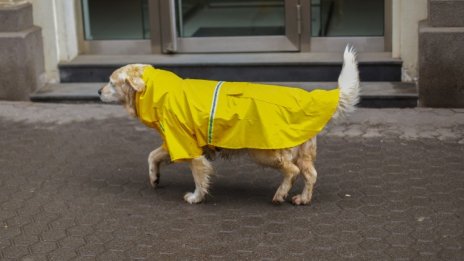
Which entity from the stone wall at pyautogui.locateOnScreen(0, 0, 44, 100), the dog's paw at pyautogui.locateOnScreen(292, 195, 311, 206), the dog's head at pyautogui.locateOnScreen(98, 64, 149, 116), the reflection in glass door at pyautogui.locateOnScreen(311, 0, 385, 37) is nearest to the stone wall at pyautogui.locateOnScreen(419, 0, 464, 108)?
the reflection in glass door at pyautogui.locateOnScreen(311, 0, 385, 37)

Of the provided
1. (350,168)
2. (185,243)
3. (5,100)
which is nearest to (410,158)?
(350,168)

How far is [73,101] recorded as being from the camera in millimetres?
9484

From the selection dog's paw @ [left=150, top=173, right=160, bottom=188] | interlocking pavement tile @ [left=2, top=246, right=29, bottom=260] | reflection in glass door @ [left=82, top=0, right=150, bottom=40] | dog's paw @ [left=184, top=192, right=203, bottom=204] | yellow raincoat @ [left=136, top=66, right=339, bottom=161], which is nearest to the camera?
interlocking pavement tile @ [left=2, top=246, right=29, bottom=260]

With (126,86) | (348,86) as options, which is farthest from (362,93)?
(126,86)

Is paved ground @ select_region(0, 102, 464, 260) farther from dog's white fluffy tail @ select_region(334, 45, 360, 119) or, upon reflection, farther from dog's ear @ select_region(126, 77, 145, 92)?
dog's ear @ select_region(126, 77, 145, 92)

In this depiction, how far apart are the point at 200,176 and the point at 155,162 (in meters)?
0.46

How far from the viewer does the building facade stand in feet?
32.1

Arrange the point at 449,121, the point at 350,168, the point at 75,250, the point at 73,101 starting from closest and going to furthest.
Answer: the point at 75,250 → the point at 350,168 → the point at 449,121 → the point at 73,101

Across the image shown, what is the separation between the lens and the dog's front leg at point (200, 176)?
627cm

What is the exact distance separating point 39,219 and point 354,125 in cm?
349

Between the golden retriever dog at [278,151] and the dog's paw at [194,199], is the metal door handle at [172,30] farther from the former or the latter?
the dog's paw at [194,199]

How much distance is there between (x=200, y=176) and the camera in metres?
6.31

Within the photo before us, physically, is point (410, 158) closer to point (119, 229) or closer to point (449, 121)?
point (449, 121)

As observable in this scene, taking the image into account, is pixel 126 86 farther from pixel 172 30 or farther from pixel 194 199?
pixel 172 30
